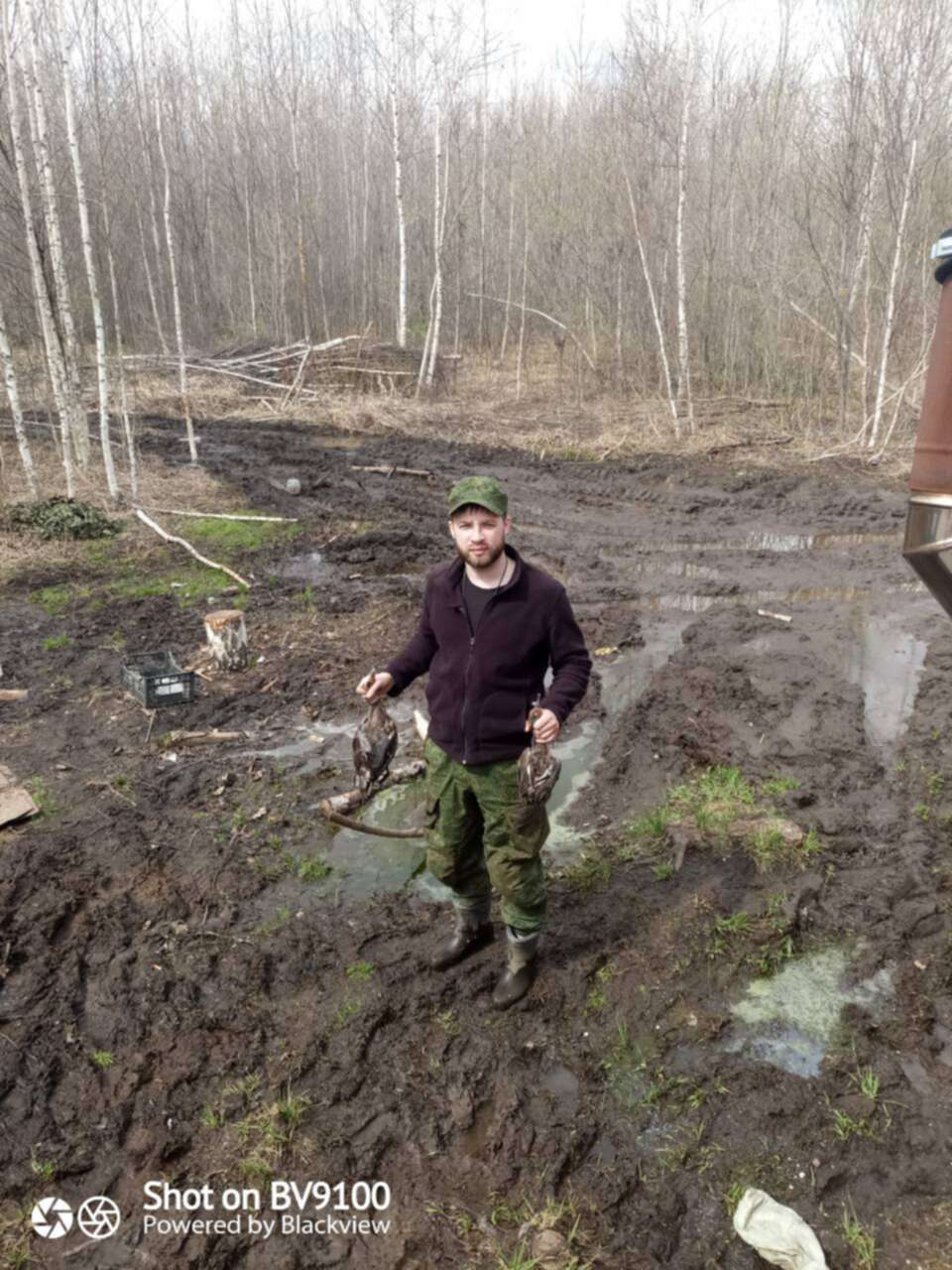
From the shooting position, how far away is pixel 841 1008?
3500 millimetres

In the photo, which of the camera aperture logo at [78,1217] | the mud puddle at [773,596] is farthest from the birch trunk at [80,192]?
the camera aperture logo at [78,1217]

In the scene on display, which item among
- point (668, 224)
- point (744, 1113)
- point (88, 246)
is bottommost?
point (744, 1113)

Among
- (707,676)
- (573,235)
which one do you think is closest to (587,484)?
(707,676)

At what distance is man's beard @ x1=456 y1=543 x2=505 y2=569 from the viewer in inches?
117

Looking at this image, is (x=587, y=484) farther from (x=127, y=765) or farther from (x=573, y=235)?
(x=573, y=235)

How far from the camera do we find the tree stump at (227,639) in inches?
267

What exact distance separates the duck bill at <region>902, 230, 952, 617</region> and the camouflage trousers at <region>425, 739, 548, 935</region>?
1621 millimetres

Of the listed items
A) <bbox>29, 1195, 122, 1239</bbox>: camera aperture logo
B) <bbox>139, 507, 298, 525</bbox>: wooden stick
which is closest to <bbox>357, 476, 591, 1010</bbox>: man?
<bbox>29, 1195, 122, 1239</bbox>: camera aperture logo

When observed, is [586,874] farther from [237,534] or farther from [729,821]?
[237,534]

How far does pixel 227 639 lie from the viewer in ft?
22.4

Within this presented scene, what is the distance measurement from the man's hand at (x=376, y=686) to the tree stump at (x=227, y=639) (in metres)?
3.78

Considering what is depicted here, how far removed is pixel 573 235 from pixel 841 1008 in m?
23.2

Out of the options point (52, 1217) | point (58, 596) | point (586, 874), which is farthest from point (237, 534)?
point (52, 1217)

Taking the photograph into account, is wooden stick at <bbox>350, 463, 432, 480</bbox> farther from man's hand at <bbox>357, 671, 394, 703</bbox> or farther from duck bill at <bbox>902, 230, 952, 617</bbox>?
duck bill at <bbox>902, 230, 952, 617</bbox>
